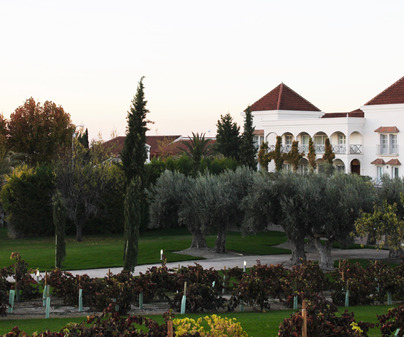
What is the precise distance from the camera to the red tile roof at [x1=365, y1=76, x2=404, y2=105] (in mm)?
61406

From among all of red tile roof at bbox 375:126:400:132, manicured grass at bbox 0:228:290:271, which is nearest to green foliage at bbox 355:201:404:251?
manicured grass at bbox 0:228:290:271

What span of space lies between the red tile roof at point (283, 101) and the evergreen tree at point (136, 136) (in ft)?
105

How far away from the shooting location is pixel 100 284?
1867cm

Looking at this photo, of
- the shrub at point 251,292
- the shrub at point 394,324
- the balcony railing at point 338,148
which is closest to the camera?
the shrub at point 394,324

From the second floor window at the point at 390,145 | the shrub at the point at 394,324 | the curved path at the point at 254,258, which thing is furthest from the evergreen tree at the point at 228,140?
the shrub at the point at 394,324

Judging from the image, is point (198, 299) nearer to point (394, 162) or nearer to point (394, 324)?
point (394, 324)

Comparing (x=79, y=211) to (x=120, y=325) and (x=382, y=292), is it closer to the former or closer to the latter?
(x=382, y=292)

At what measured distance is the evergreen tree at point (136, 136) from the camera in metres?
40.4

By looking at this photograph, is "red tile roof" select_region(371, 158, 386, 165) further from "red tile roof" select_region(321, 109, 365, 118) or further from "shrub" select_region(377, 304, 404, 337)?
"shrub" select_region(377, 304, 404, 337)

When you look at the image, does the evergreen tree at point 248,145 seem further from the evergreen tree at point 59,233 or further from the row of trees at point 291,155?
the evergreen tree at point 59,233

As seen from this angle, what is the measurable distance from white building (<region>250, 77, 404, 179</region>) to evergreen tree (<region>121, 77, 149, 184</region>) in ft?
90.1

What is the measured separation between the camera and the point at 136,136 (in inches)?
1598

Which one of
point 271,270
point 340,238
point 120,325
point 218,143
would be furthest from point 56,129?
point 120,325

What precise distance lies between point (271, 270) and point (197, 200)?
529 inches
